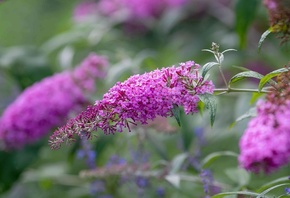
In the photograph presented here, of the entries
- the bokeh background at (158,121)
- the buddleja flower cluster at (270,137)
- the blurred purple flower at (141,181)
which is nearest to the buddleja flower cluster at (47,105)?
the bokeh background at (158,121)

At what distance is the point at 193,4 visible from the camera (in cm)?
303

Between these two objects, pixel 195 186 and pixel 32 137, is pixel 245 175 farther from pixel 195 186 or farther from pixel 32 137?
pixel 32 137

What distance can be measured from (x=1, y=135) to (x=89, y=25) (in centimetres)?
100

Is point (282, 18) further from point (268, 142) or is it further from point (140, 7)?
point (140, 7)

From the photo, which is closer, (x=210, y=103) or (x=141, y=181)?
(x=210, y=103)

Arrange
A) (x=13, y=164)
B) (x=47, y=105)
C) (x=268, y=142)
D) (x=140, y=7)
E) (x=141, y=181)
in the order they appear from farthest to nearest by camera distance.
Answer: (x=140, y=7) < (x=13, y=164) < (x=47, y=105) < (x=141, y=181) < (x=268, y=142)

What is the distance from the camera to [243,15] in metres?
1.88

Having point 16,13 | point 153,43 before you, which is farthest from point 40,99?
point 16,13

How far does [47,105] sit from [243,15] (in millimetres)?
670

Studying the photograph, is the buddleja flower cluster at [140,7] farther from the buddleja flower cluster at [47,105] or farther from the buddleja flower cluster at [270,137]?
the buddleja flower cluster at [270,137]

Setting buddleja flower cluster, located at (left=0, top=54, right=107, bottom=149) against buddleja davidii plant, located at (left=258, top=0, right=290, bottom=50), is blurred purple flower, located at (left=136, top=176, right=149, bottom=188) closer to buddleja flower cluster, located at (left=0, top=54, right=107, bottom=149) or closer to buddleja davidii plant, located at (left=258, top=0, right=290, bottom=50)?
buddleja flower cluster, located at (left=0, top=54, right=107, bottom=149)

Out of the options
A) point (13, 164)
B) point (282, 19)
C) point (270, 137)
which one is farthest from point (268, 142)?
point (13, 164)

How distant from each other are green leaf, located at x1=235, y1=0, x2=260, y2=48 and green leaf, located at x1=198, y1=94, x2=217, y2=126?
623 mm

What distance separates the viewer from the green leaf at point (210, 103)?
1251 millimetres
